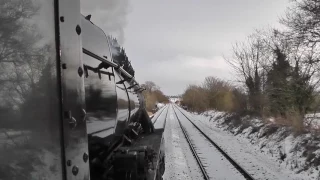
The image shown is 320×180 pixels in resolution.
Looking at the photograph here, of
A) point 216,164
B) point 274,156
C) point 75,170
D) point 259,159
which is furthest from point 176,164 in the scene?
point 75,170

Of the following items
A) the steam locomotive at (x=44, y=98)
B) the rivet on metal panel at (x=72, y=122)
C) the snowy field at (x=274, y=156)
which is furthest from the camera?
the snowy field at (x=274, y=156)

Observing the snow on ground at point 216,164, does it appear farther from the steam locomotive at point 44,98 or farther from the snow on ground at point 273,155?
the steam locomotive at point 44,98

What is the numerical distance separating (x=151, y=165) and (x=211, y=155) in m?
8.96

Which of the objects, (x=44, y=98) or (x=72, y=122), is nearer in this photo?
(x=44, y=98)

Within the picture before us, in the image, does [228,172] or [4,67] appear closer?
[4,67]

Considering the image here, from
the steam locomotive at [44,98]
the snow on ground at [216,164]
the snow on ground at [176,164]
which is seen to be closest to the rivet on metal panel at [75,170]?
the steam locomotive at [44,98]

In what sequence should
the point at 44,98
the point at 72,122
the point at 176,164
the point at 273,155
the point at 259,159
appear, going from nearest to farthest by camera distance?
the point at 44,98 → the point at 72,122 → the point at 176,164 → the point at 259,159 → the point at 273,155

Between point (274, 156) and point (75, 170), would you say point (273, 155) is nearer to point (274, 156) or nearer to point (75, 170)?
point (274, 156)

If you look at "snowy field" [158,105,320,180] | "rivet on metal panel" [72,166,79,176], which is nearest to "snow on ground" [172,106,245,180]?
"snowy field" [158,105,320,180]

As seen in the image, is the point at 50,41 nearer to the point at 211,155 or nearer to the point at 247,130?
the point at 211,155

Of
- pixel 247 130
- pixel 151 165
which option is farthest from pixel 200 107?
pixel 151 165

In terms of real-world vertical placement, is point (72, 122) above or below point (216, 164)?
above

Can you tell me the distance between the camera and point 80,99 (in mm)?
1503

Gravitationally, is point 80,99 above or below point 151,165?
above
